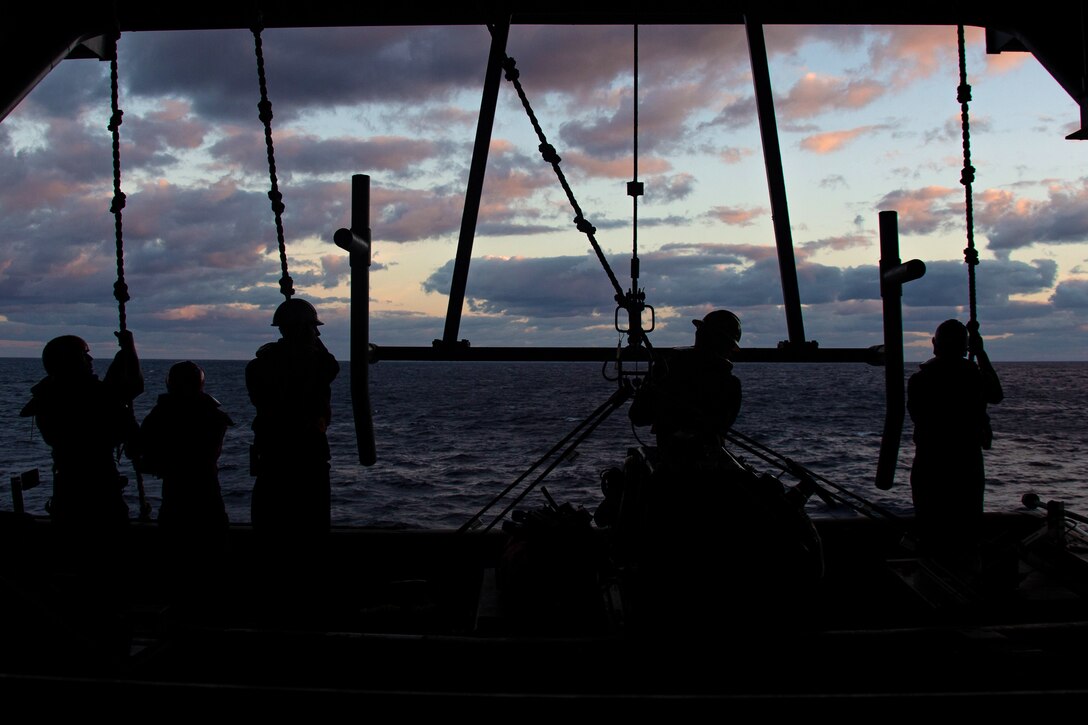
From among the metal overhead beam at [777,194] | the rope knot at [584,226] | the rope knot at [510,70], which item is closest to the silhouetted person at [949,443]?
the metal overhead beam at [777,194]

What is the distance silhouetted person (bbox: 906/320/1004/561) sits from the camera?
6.12 m

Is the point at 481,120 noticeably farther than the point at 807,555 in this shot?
Yes

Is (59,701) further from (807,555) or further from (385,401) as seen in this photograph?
(385,401)

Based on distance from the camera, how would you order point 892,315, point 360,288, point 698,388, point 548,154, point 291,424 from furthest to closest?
point 548,154 < point 291,424 < point 698,388 < point 892,315 < point 360,288

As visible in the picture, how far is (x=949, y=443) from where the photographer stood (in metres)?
6.26

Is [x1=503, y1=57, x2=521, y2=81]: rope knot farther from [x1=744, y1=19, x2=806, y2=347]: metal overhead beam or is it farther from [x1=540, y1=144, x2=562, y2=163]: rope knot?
[x1=744, y1=19, x2=806, y2=347]: metal overhead beam

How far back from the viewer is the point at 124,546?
5.39 m

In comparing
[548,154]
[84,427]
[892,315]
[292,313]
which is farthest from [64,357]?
[892,315]

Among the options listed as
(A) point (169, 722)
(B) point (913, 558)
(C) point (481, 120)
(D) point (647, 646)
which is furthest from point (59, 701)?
(B) point (913, 558)

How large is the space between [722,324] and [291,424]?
9.34 feet

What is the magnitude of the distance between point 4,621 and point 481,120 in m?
4.42

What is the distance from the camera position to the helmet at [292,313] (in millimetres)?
5375

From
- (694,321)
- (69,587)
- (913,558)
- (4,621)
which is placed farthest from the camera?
(913,558)

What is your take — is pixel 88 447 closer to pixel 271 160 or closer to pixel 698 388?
pixel 271 160
